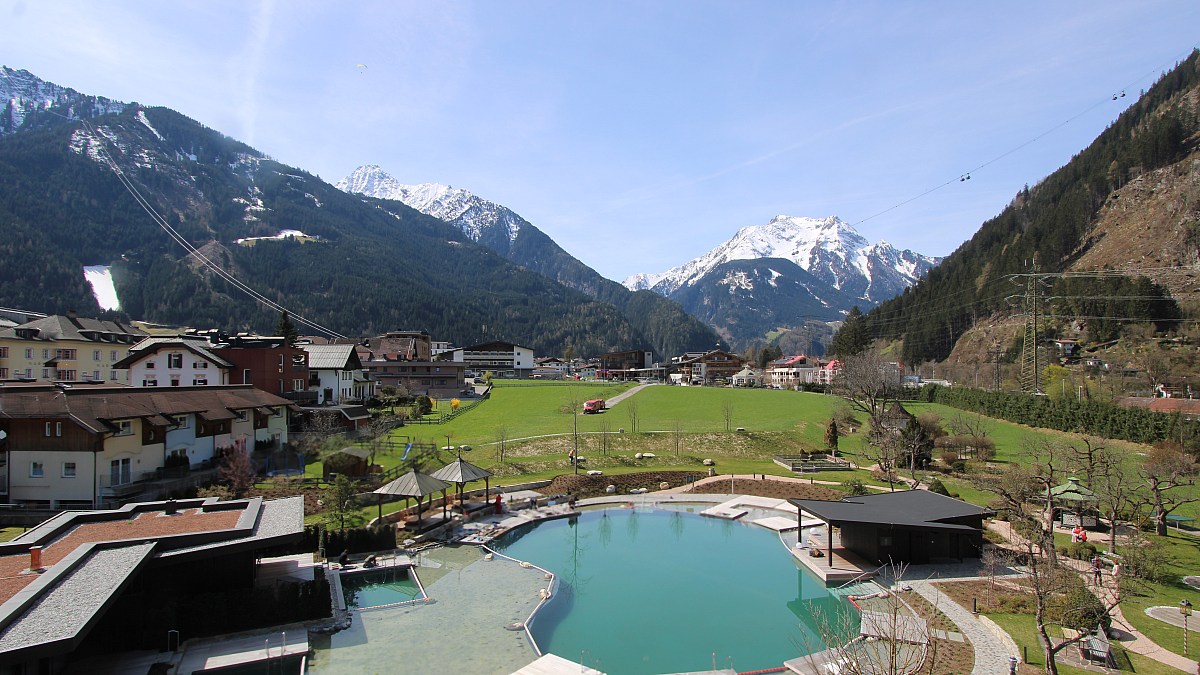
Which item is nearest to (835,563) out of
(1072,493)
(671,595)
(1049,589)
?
(671,595)

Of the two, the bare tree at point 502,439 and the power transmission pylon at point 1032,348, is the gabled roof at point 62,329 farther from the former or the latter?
the power transmission pylon at point 1032,348

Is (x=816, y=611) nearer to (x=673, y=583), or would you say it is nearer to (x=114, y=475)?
(x=673, y=583)

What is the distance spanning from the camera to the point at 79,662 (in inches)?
621

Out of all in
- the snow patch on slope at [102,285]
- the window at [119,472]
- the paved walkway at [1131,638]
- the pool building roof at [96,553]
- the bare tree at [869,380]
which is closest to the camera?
the pool building roof at [96,553]

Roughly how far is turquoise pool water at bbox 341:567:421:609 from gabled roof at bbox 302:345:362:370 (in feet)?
148

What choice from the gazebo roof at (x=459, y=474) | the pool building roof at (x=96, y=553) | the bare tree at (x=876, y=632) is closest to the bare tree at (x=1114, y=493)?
the bare tree at (x=876, y=632)

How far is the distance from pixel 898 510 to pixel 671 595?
35.7 feet

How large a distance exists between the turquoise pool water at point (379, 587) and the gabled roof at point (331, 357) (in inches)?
1780

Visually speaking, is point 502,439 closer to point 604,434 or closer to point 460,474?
point 604,434

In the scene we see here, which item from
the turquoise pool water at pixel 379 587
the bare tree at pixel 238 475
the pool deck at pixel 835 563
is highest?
the bare tree at pixel 238 475

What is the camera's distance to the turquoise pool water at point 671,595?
18484 millimetres

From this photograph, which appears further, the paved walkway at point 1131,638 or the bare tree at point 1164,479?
the bare tree at point 1164,479

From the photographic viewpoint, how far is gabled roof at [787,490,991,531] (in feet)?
82.0

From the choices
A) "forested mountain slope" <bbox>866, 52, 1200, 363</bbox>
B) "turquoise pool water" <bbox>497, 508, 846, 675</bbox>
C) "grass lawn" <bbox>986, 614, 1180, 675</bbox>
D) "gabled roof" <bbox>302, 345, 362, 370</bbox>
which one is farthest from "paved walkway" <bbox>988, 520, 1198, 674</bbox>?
"forested mountain slope" <bbox>866, 52, 1200, 363</bbox>
